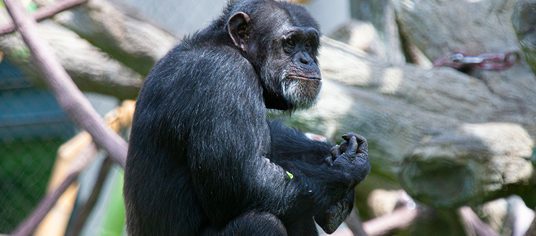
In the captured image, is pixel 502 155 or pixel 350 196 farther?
pixel 502 155

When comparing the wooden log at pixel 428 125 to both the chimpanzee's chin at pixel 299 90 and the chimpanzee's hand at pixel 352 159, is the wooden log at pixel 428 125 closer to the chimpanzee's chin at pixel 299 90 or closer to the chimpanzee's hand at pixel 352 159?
the chimpanzee's hand at pixel 352 159

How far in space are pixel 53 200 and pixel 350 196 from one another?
1.76 metres

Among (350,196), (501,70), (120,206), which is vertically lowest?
(120,206)

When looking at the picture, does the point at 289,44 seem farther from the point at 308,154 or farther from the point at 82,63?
the point at 82,63

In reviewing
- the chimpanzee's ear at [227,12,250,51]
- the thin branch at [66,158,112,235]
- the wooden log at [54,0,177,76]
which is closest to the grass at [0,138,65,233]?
the thin branch at [66,158,112,235]

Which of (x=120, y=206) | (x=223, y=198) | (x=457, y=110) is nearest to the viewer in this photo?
(x=223, y=198)

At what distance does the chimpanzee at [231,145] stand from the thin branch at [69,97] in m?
0.69

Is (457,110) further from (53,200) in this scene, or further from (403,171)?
(53,200)

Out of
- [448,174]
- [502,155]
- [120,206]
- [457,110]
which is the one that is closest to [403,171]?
[448,174]

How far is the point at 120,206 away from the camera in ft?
20.1

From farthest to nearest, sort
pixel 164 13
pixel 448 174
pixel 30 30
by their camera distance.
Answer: pixel 164 13
pixel 30 30
pixel 448 174

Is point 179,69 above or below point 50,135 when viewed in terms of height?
above

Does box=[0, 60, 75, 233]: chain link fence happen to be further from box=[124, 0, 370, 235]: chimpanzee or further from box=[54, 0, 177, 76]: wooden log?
box=[124, 0, 370, 235]: chimpanzee

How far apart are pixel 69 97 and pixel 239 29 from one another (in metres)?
1.11
